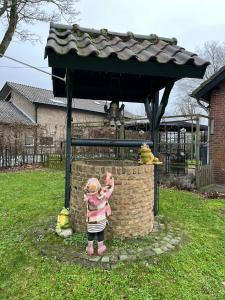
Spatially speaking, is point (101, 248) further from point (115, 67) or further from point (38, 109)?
point (38, 109)

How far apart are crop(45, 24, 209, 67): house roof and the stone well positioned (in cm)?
163

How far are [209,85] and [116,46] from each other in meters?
7.55

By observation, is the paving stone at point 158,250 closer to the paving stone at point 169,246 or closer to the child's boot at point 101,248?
the paving stone at point 169,246

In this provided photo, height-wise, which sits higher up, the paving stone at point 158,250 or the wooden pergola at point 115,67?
the wooden pergola at point 115,67


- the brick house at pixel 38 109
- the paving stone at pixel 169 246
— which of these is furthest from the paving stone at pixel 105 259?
the brick house at pixel 38 109

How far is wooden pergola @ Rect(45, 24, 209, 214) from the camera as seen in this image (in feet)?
13.0

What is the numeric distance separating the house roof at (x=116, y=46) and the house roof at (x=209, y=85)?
19.8 feet

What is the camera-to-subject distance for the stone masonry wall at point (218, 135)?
36.2 ft

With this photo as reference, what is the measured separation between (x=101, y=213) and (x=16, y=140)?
15.9m

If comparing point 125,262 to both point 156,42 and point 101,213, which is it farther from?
point 156,42

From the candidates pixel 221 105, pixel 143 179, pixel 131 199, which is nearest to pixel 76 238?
pixel 131 199

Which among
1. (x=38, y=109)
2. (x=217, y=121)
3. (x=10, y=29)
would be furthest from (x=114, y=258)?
(x=38, y=109)

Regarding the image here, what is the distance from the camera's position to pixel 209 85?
1120 centimetres

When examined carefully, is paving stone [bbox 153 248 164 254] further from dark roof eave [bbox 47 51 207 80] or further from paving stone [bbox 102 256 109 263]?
dark roof eave [bbox 47 51 207 80]
